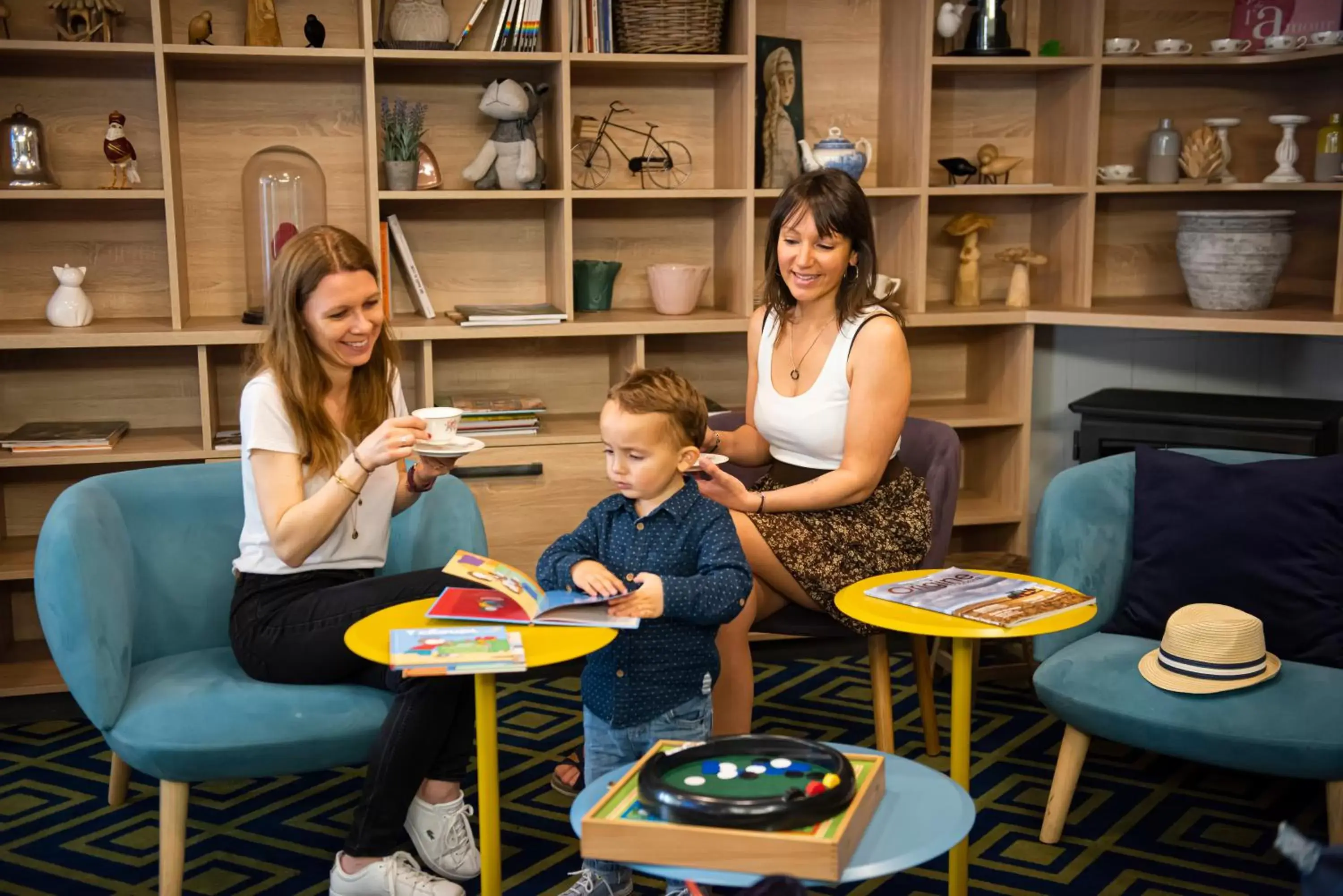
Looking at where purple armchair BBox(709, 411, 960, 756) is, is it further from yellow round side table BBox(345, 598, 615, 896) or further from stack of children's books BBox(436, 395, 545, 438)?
yellow round side table BBox(345, 598, 615, 896)

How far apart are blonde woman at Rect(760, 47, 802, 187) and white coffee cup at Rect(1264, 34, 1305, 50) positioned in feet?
4.13

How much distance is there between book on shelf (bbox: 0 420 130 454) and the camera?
3.21m

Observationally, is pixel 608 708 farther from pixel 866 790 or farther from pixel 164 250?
pixel 164 250

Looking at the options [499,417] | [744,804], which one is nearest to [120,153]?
[499,417]

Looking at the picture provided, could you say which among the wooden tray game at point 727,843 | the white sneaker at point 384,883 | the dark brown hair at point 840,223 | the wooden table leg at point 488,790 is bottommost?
the white sneaker at point 384,883

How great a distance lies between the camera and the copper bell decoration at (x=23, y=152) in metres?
3.24

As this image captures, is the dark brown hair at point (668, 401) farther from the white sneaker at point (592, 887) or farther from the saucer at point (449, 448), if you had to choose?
the white sneaker at point (592, 887)

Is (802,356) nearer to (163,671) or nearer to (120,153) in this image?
(163,671)

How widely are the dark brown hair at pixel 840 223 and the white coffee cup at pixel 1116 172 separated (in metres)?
1.28

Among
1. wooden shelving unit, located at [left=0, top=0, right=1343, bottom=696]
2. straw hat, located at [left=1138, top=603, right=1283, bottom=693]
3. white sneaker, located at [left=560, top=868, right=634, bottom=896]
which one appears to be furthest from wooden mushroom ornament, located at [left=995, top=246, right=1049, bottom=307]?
white sneaker, located at [left=560, top=868, right=634, bottom=896]

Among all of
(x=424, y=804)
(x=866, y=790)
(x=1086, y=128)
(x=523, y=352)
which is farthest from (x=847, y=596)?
(x=1086, y=128)

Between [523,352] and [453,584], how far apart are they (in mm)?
1498

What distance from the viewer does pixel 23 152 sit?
3.25 metres

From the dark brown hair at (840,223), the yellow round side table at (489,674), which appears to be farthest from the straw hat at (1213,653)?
the yellow round side table at (489,674)
